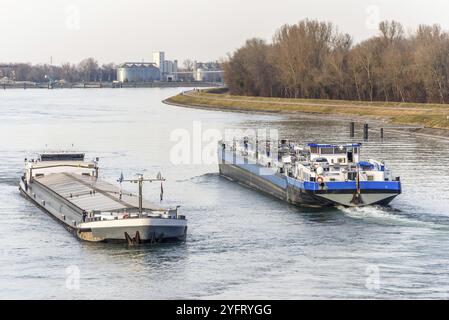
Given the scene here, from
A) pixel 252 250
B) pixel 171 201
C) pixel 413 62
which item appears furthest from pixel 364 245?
pixel 413 62

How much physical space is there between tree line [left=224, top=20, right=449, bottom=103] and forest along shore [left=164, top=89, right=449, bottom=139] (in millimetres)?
4115

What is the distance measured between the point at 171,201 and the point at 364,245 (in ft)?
50.0

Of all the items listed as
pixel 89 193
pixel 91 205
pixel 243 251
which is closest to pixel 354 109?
pixel 89 193

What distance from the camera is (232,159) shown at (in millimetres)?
66062

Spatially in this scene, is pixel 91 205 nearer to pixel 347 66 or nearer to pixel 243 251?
pixel 243 251

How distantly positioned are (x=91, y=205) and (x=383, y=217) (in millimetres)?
12872

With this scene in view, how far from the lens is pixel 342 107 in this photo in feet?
461

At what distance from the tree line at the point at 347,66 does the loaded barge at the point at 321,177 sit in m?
71.8

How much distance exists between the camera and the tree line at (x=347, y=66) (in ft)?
433

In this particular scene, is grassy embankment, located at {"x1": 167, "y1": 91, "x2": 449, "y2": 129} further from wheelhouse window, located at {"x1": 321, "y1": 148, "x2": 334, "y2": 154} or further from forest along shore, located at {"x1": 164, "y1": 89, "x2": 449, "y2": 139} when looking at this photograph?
wheelhouse window, located at {"x1": 321, "y1": 148, "x2": 334, "y2": 154}

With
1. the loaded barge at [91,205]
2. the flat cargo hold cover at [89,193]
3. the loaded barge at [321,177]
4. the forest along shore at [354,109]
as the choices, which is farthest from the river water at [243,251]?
the forest along shore at [354,109]

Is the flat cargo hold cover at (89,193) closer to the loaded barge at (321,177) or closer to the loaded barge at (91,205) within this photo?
the loaded barge at (91,205)
